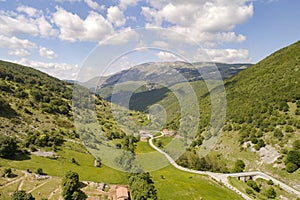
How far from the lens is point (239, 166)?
176 feet

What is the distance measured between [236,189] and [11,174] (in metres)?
40.3

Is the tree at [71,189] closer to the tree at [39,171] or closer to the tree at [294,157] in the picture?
the tree at [39,171]

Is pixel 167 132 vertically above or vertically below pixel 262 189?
above

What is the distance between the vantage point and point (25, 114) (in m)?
66.9

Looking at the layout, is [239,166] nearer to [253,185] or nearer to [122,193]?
[253,185]

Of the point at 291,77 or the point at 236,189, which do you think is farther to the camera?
the point at 291,77

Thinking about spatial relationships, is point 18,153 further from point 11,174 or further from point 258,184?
point 258,184

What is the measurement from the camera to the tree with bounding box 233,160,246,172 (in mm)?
52594

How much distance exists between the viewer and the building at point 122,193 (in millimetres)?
32806

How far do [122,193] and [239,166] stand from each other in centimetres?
3268

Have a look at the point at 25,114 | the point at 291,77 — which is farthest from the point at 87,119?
the point at 291,77

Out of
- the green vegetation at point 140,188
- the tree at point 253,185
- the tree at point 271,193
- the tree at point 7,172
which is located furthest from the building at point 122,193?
the tree at point 271,193

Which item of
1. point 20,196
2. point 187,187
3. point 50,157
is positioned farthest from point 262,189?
point 50,157

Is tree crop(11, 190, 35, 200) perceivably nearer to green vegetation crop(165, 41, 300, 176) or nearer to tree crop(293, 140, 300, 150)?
green vegetation crop(165, 41, 300, 176)
